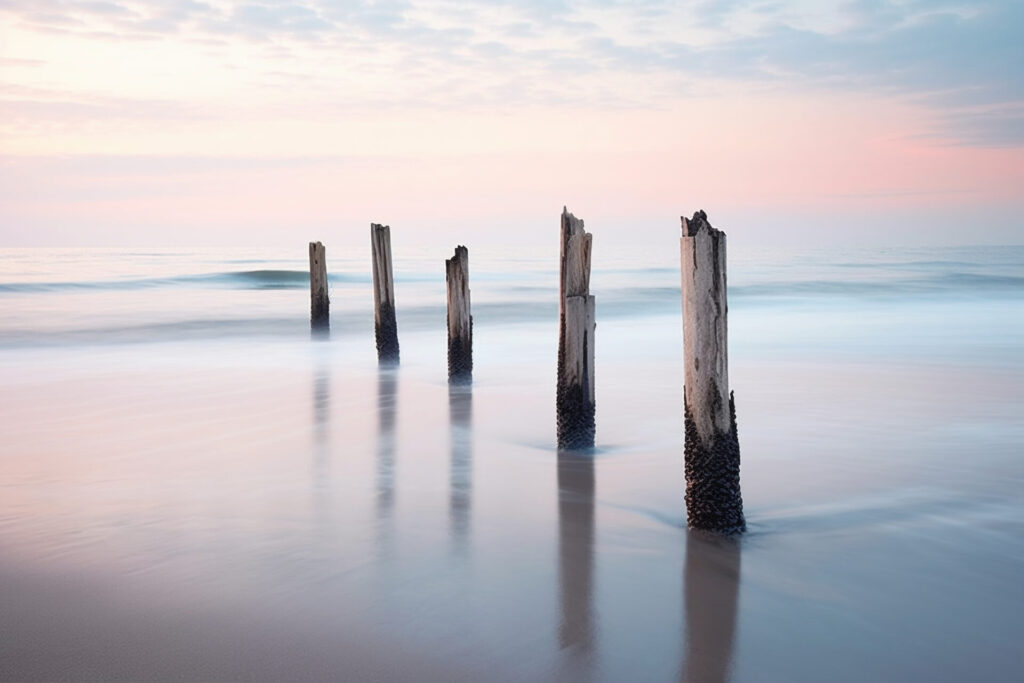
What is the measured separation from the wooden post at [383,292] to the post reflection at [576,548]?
19.8 ft

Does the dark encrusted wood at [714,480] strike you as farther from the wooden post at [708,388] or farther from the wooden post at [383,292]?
the wooden post at [383,292]

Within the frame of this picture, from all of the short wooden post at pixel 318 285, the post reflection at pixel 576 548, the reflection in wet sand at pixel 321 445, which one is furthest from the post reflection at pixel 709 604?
the short wooden post at pixel 318 285

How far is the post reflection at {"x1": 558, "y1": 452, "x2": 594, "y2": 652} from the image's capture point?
4.16 metres

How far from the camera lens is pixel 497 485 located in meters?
6.67

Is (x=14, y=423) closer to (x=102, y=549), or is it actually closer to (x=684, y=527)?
(x=102, y=549)

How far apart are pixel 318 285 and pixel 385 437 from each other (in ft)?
30.6

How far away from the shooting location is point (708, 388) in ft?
17.1

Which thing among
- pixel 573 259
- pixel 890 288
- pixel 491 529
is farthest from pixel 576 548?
pixel 890 288

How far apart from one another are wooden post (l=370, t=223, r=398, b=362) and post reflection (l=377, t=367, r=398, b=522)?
0.62 metres

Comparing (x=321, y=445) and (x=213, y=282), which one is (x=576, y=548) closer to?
(x=321, y=445)

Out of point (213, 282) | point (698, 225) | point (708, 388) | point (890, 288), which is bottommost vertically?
point (890, 288)

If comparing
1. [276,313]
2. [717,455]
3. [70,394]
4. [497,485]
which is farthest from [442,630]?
[276,313]

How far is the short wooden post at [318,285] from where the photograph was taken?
1669 cm

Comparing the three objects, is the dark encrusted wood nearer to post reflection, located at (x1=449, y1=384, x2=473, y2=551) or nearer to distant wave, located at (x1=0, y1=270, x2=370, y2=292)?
post reflection, located at (x1=449, y1=384, x2=473, y2=551)
